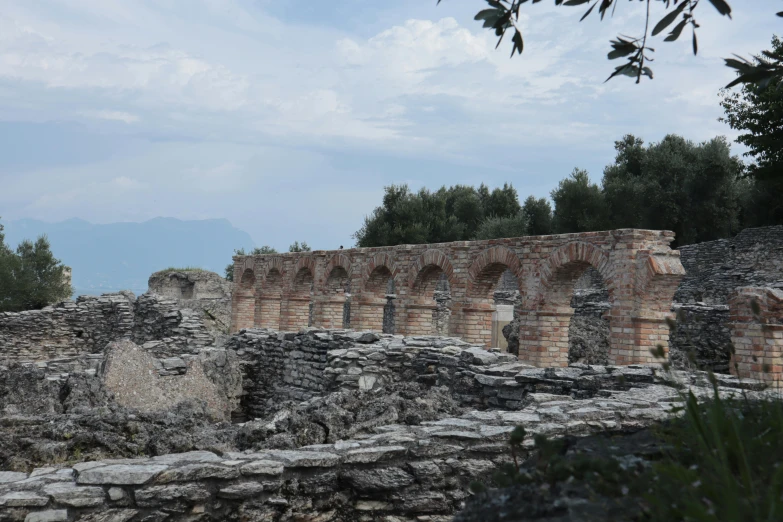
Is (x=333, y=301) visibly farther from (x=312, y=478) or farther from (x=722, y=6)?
(x=722, y=6)

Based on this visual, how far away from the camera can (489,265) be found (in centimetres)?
1438

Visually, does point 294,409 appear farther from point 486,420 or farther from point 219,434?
point 486,420

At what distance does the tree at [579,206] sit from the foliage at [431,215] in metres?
3.66

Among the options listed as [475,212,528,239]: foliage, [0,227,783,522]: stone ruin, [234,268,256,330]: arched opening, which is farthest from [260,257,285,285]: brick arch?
[475,212,528,239]: foliage

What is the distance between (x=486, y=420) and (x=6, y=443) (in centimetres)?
360

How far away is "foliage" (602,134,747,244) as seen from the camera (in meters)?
30.6

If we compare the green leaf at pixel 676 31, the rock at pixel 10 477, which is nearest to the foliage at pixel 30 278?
the rock at pixel 10 477

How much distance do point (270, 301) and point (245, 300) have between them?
2212 millimetres

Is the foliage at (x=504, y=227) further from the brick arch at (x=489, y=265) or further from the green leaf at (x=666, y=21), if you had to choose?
the green leaf at (x=666, y=21)

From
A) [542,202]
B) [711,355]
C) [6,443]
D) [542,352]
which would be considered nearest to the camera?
[6,443]

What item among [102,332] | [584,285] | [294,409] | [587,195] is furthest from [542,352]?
[587,195]

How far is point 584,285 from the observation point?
30.9 metres

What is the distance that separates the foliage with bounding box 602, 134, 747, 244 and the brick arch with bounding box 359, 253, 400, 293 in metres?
18.6

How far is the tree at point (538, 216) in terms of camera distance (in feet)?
121
